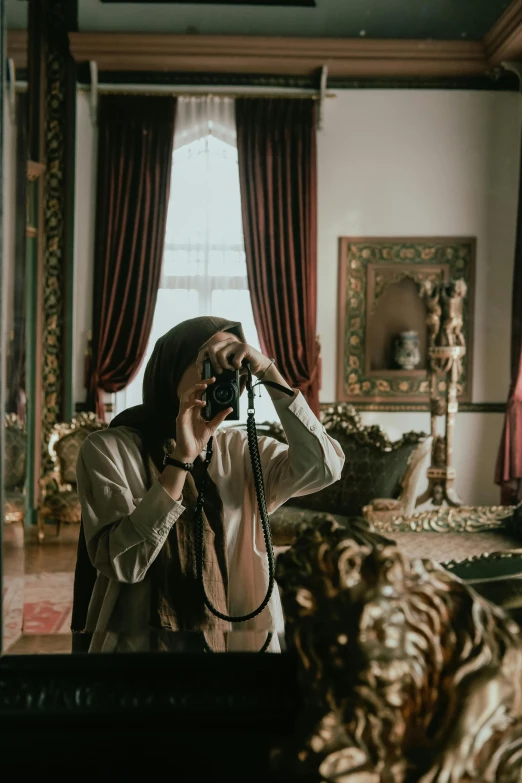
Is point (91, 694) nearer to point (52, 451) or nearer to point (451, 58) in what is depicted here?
point (52, 451)

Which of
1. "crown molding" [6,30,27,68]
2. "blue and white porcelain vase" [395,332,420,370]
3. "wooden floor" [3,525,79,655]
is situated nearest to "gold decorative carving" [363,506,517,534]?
"blue and white porcelain vase" [395,332,420,370]

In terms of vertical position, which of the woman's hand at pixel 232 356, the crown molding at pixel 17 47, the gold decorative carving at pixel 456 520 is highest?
the crown molding at pixel 17 47

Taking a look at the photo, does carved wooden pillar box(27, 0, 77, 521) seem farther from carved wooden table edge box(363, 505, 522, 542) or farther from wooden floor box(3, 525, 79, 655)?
carved wooden table edge box(363, 505, 522, 542)

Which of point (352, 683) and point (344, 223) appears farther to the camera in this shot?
point (344, 223)

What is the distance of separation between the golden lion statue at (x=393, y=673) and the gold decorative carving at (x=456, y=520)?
9 cm

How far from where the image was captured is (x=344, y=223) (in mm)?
534

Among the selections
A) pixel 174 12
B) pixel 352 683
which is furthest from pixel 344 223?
pixel 352 683

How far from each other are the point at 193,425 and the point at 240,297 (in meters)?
0.11

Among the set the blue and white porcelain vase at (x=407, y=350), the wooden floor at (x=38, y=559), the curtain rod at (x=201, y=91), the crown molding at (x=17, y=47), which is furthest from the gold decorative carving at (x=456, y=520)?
the crown molding at (x=17, y=47)

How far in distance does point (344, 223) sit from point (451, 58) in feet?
0.52

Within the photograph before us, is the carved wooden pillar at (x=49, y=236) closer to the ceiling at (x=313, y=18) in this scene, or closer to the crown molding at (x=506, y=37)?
the ceiling at (x=313, y=18)

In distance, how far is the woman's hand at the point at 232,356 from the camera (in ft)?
1.68

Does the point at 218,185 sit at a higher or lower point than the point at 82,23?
lower

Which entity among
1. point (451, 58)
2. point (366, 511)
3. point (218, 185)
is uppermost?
point (451, 58)
